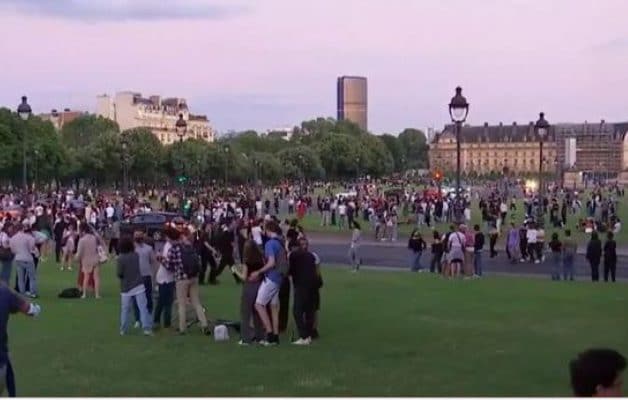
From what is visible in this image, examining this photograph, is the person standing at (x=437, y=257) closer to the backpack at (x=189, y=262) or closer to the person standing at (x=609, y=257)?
the person standing at (x=609, y=257)

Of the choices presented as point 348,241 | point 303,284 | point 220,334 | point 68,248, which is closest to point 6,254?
point 220,334

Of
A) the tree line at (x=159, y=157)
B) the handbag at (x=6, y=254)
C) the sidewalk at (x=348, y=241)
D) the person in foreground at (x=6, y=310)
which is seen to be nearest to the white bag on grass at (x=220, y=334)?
the person in foreground at (x=6, y=310)

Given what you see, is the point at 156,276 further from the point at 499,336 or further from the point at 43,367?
the point at 499,336

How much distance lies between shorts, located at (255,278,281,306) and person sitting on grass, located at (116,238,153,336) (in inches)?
88.6

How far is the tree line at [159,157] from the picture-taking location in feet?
355

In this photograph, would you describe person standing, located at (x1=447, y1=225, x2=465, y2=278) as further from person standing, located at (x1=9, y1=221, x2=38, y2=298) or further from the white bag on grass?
the white bag on grass

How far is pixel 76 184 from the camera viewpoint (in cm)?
13175

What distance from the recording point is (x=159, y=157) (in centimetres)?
12638

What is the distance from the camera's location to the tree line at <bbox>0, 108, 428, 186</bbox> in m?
108

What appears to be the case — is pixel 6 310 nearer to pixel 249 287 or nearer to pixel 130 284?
pixel 249 287

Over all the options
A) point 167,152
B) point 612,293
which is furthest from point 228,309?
point 167,152

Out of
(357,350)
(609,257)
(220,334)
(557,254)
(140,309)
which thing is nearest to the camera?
(357,350)

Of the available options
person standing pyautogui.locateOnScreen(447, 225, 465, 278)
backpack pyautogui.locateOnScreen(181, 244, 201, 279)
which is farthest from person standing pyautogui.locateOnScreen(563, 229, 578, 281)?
backpack pyautogui.locateOnScreen(181, 244, 201, 279)

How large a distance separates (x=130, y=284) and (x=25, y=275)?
6617 mm
